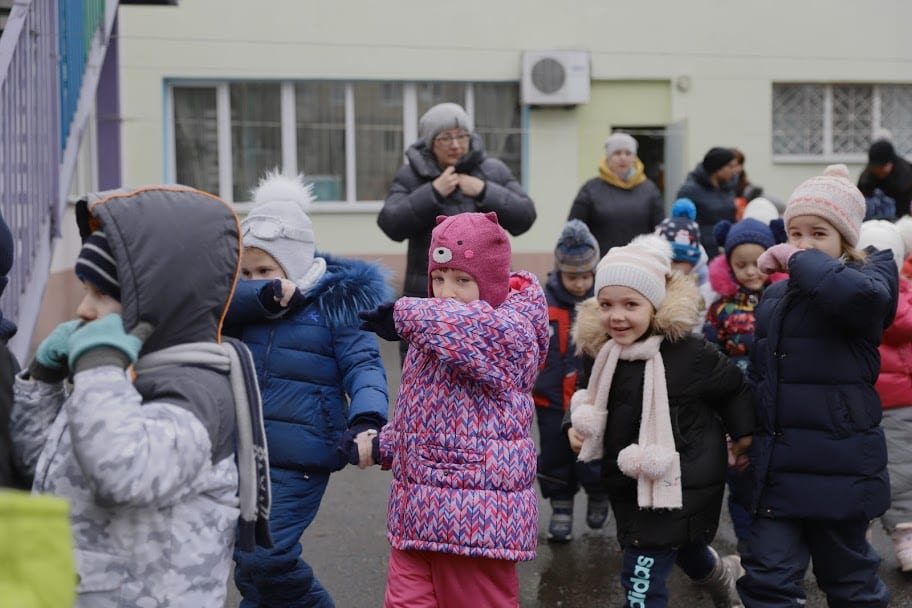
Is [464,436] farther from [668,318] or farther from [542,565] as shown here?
[542,565]

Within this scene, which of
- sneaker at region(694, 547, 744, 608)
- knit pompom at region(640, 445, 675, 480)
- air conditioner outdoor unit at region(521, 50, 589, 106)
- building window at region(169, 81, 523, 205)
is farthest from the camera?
building window at region(169, 81, 523, 205)

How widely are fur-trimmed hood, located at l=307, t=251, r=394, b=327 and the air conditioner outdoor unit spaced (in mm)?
12287

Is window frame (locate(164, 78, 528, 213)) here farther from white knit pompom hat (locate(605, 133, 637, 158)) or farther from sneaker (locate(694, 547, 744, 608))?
sneaker (locate(694, 547, 744, 608))

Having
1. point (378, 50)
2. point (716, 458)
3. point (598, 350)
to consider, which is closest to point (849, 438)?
point (716, 458)

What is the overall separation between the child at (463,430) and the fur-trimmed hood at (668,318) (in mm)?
589

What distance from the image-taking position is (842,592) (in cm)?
428

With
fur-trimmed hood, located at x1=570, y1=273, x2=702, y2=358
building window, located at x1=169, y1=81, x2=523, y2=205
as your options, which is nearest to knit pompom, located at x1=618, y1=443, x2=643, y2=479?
fur-trimmed hood, located at x1=570, y1=273, x2=702, y2=358

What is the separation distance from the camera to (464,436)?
12.2 feet

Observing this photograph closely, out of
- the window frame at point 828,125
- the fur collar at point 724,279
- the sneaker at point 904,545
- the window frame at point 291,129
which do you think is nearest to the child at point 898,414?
the sneaker at point 904,545

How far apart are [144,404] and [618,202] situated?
626cm

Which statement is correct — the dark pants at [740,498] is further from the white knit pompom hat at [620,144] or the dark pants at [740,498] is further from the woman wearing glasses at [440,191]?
the white knit pompom hat at [620,144]

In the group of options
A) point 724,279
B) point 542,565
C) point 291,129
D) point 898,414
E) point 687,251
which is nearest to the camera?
point 898,414

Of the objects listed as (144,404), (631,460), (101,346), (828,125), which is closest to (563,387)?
(631,460)

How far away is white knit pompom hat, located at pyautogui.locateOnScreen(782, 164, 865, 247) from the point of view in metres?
4.30
